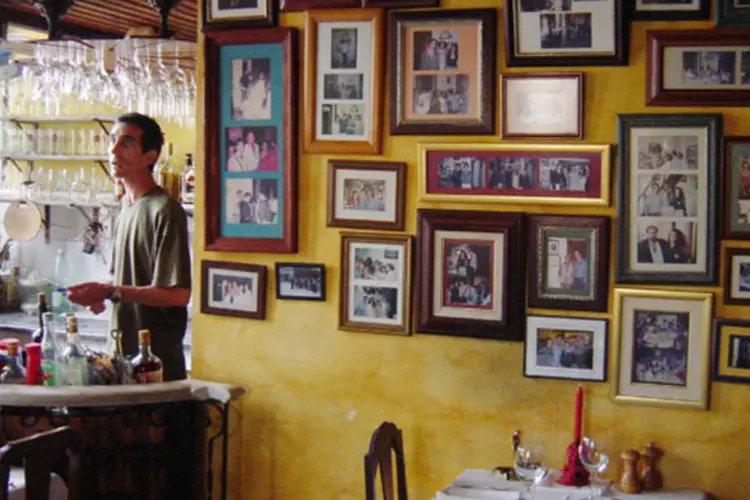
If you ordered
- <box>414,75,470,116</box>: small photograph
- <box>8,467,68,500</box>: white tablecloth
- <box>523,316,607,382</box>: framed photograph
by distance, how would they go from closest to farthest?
<box>8,467,68,500</box>: white tablecloth
<box>523,316,607,382</box>: framed photograph
<box>414,75,470,116</box>: small photograph

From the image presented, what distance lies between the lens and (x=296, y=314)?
12.7 ft

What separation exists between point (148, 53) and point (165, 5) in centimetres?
98

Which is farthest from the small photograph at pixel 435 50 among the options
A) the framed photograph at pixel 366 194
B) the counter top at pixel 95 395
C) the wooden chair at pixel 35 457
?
the wooden chair at pixel 35 457

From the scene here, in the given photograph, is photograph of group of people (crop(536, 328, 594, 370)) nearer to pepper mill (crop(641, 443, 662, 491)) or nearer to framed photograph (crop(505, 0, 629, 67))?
pepper mill (crop(641, 443, 662, 491))

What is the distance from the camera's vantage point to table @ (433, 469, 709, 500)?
3189mm

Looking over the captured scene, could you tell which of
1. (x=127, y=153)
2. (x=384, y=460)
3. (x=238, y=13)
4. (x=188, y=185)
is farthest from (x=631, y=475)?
(x=188, y=185)

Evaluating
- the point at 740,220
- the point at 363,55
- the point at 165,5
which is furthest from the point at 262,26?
the point at 740,220

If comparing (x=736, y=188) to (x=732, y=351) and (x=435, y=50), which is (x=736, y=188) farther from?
(x=435, y=50)

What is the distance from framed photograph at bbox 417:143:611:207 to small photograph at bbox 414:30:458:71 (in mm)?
267

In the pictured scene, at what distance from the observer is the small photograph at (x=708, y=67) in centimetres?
321

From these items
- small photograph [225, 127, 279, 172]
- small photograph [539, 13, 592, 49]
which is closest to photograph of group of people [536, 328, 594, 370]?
small photograph [539, 13, 592, 49]

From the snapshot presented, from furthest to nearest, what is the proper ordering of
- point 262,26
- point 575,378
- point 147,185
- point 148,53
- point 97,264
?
point 97,264 → point 148,53 → point 147,185 → point 262,26 → point 575,378

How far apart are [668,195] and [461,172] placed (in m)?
0.68

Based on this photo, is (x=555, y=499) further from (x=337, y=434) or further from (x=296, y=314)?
(x=296, y=314)
